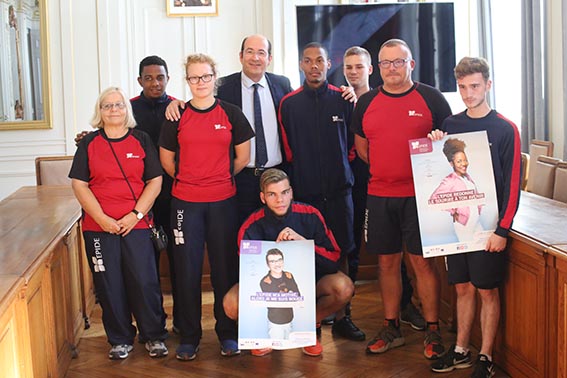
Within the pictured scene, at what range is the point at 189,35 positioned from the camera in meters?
7.28

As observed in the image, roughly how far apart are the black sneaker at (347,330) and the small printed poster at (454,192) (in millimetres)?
929

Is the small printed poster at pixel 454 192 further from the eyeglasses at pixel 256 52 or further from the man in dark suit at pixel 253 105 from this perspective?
the eyeglasses at pixel 256 52

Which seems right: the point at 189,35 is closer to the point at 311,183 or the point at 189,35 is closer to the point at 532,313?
the point at 311,183

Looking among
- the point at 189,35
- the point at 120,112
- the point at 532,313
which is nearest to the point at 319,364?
the point at 532,313

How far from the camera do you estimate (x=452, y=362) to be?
356cm

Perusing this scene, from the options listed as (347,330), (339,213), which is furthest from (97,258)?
(347,330)

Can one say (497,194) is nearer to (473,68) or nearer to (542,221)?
(542,221)

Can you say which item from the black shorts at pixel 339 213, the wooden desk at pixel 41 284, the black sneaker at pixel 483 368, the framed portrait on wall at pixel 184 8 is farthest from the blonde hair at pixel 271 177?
the framed portrait on wall at pixel 184 8

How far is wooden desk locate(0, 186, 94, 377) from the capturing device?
2658 millimetres

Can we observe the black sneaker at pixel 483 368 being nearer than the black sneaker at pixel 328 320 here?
Yes

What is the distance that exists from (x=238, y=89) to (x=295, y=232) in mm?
897

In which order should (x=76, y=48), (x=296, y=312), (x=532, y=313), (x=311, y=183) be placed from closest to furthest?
(x=532, y=313), (x=296, y=312), (x=311, y=183), (x=76, y=48)

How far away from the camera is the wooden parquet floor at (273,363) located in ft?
11.9

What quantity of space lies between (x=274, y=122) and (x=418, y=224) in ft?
3.23
